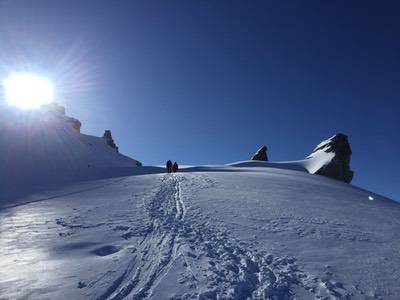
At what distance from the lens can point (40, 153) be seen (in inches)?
1532

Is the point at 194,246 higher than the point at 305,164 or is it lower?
lower

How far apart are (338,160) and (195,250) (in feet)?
186

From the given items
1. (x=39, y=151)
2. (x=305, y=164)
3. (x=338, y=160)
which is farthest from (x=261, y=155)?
(x=39, y=151)

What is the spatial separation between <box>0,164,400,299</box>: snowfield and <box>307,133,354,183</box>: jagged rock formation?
41739 millimetres

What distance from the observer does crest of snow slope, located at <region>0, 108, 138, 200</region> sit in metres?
30.7

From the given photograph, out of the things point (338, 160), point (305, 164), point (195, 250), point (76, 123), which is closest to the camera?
point (195, 250)

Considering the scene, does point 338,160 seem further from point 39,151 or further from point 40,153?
point 39,151

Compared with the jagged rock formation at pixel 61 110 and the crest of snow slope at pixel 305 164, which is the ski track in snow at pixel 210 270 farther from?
the jagged rock formation at pixel 61 110

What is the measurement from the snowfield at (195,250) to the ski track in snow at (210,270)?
0.03 metres

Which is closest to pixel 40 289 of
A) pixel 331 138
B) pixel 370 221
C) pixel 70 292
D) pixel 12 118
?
pixel 70 292

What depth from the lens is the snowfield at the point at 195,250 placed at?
7.35 meters

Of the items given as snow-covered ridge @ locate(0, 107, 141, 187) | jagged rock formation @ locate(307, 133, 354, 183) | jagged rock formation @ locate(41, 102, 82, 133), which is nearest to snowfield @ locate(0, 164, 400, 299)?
snow-covered ridge @ locate(0, 107, 141, 187)

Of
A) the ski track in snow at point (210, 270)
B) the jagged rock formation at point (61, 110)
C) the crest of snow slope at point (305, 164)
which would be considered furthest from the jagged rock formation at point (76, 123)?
the ski track in snow at point (210, 270)

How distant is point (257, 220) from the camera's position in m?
14.0
